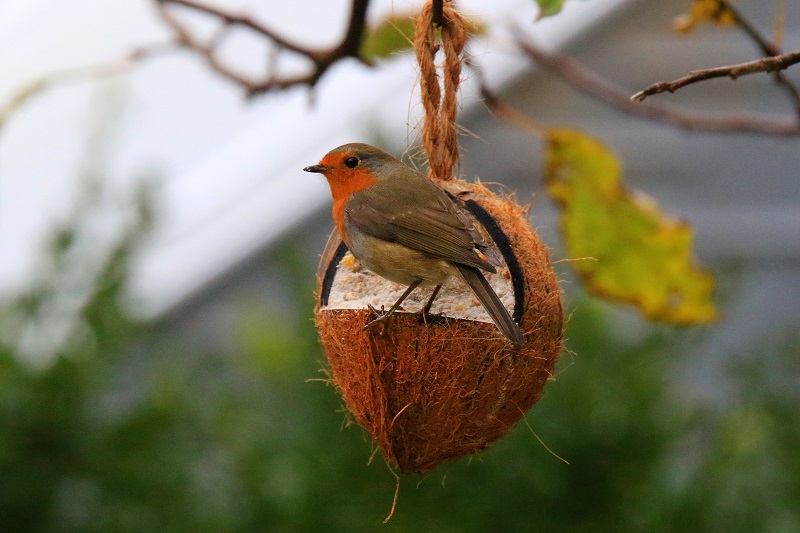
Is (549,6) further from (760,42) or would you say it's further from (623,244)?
(623,244)

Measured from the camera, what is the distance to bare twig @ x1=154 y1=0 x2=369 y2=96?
201cm

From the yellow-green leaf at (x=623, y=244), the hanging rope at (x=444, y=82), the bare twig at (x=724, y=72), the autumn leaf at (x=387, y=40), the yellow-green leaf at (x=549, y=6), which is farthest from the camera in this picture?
the autumn leaf at (x=387, y=40)

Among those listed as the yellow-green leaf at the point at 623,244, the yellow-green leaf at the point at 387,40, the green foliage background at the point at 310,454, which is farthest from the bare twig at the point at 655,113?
the green foliage background at the point at 310,454

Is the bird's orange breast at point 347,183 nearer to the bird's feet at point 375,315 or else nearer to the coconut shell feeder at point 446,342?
the coconut shell feeder at point 446,342

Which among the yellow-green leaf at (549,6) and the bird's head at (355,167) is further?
the bird's head at (355,167)

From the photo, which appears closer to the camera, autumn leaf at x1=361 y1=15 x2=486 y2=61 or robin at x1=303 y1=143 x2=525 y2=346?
robin at x1=303 y1=143 x2=525 y2=346

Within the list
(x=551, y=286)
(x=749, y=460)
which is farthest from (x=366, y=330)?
(x=749, y=460)

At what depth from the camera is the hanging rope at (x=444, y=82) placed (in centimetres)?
186

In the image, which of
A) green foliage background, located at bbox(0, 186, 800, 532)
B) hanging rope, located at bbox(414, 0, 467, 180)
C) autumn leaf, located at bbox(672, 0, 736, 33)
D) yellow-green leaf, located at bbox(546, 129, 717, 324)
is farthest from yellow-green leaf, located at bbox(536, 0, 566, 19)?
green foliage background, located at bbox(0, 186, 800, 532)

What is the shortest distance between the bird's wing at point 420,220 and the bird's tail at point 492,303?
3cm

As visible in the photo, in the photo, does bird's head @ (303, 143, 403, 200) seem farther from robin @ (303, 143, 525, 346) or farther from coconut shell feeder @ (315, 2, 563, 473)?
coconut shell feeder @ (315, 2, 563, 473)

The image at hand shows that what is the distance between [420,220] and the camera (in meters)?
1.88

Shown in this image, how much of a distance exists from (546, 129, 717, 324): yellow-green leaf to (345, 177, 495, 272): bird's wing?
37 centimetres

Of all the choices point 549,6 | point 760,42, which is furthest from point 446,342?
point 760,42
